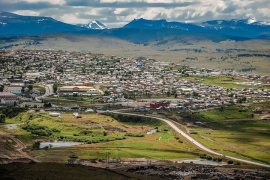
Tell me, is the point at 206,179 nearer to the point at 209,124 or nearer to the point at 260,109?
the point at 209,124

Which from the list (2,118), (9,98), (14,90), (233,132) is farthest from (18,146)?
(14,90)

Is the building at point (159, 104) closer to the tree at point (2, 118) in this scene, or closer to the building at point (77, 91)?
the building at point (77, 91)

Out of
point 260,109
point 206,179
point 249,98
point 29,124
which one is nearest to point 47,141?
point 29,124

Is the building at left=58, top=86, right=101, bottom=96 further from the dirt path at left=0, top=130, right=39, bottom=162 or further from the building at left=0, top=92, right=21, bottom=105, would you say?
the dirt path at left=0, top=130, right=39, bottom=162

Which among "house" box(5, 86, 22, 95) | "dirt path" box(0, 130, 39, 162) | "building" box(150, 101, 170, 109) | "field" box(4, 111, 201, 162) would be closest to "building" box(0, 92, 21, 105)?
"house" box(5, 86, 22, 95)

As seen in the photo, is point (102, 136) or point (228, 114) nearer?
point (102, 136)

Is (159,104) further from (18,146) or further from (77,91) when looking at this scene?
(18,146)

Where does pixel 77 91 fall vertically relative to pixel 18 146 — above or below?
above
